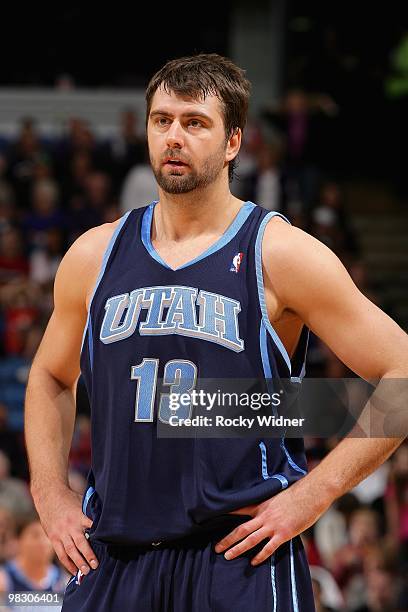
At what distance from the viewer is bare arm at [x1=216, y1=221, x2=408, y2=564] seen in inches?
112

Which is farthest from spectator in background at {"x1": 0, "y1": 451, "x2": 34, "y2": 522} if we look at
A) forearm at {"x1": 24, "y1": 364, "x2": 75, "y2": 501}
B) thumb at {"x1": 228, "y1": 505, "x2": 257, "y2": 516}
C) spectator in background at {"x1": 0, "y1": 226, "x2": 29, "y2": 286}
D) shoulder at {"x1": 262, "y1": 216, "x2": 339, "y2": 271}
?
shoulder at {"x1": 262, "y1": 216, "x2": 339, "y2": 271}

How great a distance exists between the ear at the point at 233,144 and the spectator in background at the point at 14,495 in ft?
12.4

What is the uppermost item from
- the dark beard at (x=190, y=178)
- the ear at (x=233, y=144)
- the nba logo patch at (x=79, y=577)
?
the ear at (x=233, y=144)

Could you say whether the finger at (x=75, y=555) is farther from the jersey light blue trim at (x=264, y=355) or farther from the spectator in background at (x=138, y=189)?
the spectator in background at (x=138, y=189)

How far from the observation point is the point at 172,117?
9.69 feet

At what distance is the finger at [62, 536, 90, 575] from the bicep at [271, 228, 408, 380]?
84cm

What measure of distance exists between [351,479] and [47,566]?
3016 millimetres

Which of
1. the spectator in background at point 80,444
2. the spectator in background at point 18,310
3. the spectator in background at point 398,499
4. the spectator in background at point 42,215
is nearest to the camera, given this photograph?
the spectator in background at point 398,499

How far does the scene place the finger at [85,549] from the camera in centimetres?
295

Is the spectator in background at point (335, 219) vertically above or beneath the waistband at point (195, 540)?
above

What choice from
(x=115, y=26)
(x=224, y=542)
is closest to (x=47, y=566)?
(x=224, y=542)

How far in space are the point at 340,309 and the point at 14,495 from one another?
4.63 meters

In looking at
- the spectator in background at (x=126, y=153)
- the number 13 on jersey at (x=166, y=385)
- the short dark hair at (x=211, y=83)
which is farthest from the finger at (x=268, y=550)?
the spectator in background at (x=126, y=153)

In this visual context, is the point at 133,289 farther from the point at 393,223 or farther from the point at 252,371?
the point at 393,223
